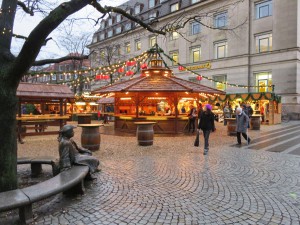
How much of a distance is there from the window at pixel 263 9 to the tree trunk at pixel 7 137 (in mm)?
31333

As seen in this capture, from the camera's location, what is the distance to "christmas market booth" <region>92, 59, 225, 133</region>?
51.7ft

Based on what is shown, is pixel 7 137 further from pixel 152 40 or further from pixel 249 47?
pixel 152 40

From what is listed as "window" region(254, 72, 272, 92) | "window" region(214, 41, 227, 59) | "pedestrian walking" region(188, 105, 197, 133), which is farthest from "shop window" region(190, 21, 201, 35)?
"pedestrian walking" region(188, 105, 197, 133)

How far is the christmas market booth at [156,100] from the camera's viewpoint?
15.8 meters

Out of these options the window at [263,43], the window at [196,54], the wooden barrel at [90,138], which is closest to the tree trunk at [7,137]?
the wooden barrel at [90,138]

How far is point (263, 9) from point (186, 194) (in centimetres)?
3074

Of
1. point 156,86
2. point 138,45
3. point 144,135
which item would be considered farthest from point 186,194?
point 138,45

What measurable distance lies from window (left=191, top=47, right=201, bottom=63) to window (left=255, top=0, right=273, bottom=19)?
8591 millimetres

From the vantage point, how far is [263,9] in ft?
97.3

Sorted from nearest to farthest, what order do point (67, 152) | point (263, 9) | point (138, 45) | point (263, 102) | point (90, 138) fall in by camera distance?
1. point (67, 152)
2. point (90, 138)
3. point (263, 102)
4. point (263, 9)
5. point (138, 45)

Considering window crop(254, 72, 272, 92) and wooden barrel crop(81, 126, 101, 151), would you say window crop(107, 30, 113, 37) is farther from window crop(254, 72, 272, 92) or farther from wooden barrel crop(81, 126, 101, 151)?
wooden barrel crop(81, 126, 101, 151)

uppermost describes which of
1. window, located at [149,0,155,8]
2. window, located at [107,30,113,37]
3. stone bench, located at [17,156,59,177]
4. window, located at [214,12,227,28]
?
window, located at [149,0,155,8]

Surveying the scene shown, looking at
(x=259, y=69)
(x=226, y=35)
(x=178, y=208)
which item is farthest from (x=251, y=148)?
(x=226, y=35)

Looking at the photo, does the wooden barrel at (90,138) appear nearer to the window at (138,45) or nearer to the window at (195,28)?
the window at (195,28)
